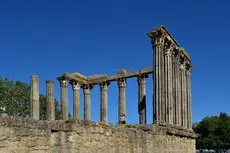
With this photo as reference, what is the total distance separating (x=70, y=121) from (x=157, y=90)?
15.0 m

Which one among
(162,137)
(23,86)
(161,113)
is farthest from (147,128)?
(23,86)

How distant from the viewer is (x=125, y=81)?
122 ft

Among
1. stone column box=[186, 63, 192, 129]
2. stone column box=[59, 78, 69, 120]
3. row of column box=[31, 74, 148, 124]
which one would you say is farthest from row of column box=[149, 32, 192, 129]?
stone column box=[59, 78, 69, 120]

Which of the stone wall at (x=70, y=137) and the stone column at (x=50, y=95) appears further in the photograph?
the stone column at (x=50, y=95)

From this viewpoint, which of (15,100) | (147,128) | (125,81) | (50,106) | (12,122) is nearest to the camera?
(12,122)

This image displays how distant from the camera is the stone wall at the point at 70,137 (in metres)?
7.46

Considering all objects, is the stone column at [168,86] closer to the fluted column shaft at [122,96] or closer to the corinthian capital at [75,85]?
the fluted column shaft at [122,96]

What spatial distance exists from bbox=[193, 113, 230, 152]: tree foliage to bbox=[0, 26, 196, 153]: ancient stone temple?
35.8m

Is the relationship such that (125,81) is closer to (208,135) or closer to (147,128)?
(147,128)

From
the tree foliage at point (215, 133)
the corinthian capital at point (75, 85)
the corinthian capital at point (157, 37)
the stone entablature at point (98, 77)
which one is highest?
the corinthian capital at point (157, 37)

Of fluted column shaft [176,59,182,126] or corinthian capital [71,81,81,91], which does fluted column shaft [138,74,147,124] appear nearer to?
corinthian capital [71,81,81,91]

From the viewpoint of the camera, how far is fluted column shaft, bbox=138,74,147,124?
108 feet

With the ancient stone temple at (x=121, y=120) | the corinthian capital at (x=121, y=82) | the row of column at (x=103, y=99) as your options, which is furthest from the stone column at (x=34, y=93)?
the corinthian capital at (x=121, y=82)

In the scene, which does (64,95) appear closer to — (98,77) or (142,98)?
(98,77)
